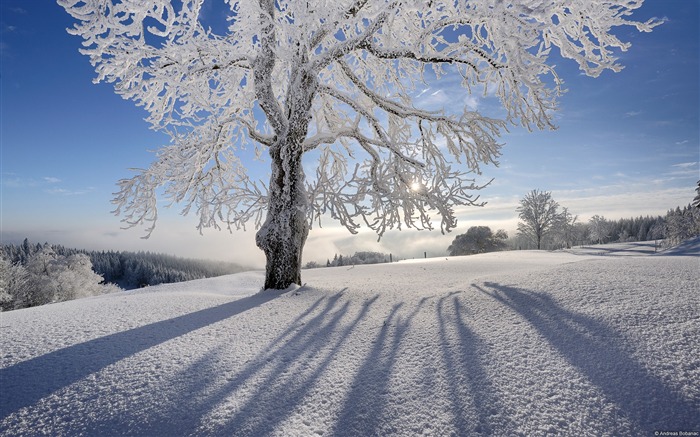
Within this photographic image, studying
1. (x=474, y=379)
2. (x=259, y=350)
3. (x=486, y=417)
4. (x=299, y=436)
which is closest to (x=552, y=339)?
(x=474, y=379)

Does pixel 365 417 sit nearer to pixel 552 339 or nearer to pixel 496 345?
pixel 496 345

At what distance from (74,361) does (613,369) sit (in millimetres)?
4724

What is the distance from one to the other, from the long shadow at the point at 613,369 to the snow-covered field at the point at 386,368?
1 centimetres

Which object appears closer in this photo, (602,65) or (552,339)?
(552,339)

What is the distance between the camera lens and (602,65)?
5477 mm

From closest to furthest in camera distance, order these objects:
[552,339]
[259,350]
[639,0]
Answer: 1. [552,339]
2. [259,350]
3. [639,0]

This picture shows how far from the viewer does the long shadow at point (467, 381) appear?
6.95ft

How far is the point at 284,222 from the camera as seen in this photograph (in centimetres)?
686

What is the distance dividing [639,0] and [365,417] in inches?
274

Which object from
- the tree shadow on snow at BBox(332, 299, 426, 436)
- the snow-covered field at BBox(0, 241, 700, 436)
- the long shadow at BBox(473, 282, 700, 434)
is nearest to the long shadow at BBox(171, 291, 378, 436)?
the snow-covered field at BBox(0, 241, 700, 436)

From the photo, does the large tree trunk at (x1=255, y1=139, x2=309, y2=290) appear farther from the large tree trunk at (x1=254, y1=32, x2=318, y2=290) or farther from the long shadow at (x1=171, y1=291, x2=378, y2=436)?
the long shadow at (x1=171, y1=291, x2=378, y2=436)

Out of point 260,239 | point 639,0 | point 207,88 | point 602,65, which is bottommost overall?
point 260,239

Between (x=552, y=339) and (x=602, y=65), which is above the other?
(x=602, y=65)

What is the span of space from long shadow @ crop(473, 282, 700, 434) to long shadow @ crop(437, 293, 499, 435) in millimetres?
717
